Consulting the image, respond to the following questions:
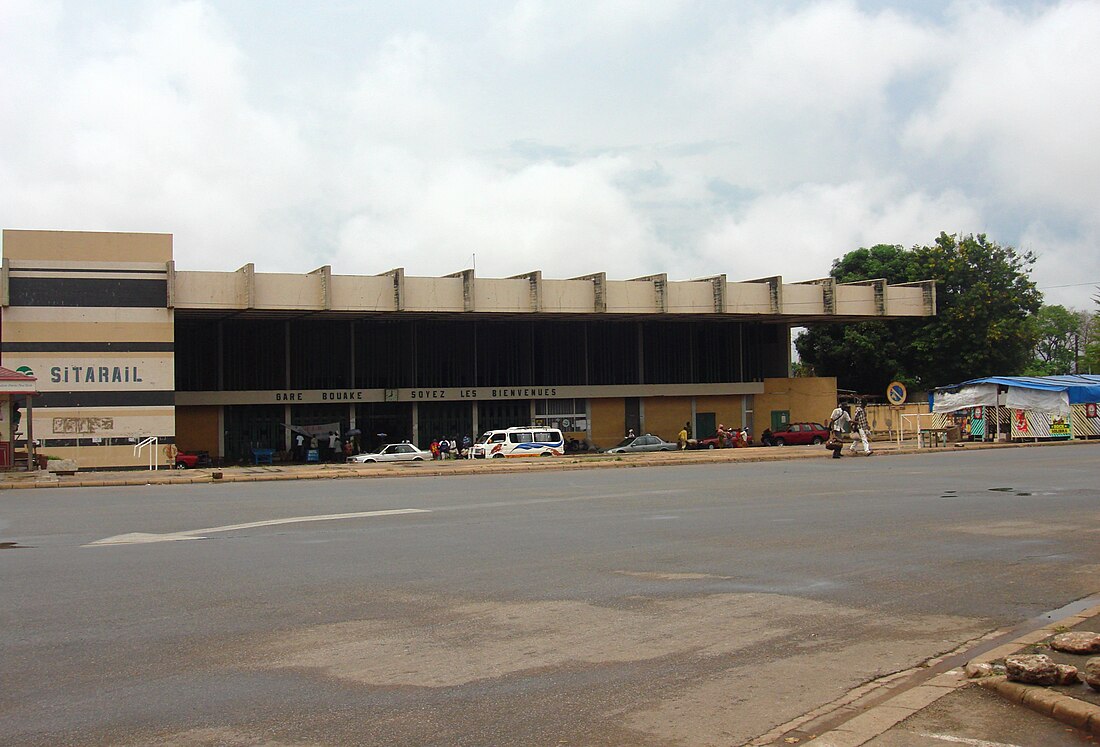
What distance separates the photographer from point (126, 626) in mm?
Result: 8805

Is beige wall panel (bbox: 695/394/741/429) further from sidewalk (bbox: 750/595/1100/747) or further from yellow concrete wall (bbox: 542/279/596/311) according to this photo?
sidewalk (bbox: 750/595/1100/747)

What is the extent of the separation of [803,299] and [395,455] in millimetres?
26998

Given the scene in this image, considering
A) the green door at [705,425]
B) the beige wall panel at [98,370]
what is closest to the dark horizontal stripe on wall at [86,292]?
the beige wall panel at [98,370]

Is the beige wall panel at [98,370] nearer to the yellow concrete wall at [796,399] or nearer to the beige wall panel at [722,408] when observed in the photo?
the beige wall panel at [722,408]

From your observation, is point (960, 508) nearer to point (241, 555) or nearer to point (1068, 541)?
point (1068, 541)

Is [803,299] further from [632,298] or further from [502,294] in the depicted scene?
[502,294]

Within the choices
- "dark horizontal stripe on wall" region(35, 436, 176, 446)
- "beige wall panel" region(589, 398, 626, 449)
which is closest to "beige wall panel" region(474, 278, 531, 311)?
"beige wall panel" region(589, 398, 626, 449)

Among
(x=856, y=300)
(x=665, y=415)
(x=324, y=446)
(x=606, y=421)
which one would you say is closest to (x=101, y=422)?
(x=324, y=446)

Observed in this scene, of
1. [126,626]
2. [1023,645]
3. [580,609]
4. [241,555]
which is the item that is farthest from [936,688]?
[241,555]

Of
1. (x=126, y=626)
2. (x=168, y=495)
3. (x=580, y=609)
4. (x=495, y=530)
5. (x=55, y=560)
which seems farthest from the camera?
(x=168, y=495)

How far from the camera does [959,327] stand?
68.4m

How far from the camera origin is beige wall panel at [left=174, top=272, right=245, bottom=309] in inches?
1853

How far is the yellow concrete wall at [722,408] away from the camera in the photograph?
6500 centimetres

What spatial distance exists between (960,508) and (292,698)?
14.3m
